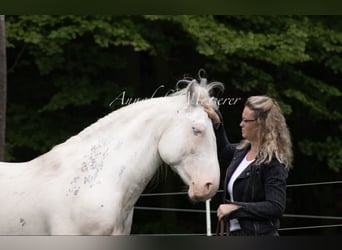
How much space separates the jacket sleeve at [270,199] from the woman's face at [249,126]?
9.2 inches

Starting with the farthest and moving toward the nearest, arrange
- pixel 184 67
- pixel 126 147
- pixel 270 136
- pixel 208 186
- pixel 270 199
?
pixel 184 67 → pixel 126 147 → pixel 208 186 → pixel 270 136 → pixel 270 199

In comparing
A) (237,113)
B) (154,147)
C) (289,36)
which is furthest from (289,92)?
(154,147)

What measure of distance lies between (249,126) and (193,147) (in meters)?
0.41

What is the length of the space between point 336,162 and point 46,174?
381 centimetres

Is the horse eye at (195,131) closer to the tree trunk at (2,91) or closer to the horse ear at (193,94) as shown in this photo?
the horse ear at (193,94)

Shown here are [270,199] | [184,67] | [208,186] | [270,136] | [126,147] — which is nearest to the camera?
[270,199]

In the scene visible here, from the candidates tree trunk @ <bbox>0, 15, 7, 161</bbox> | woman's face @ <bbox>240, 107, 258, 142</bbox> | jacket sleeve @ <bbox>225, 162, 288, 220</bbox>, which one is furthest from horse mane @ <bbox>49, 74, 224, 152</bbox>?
tree trunk @ <bbox>0, 15, 7, 161</bbox>

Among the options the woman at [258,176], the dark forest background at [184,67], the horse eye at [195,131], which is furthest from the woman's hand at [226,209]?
the dark forest background at [184,67]

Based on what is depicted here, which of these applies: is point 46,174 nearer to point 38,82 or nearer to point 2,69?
point 2,69

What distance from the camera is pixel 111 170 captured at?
4691 millimetres

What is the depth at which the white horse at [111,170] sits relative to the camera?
462 cm

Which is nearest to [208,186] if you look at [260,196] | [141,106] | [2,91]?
[260,196]

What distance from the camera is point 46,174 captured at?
4.70 metres

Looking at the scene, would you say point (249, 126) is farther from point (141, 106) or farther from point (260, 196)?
point (141, 106)
